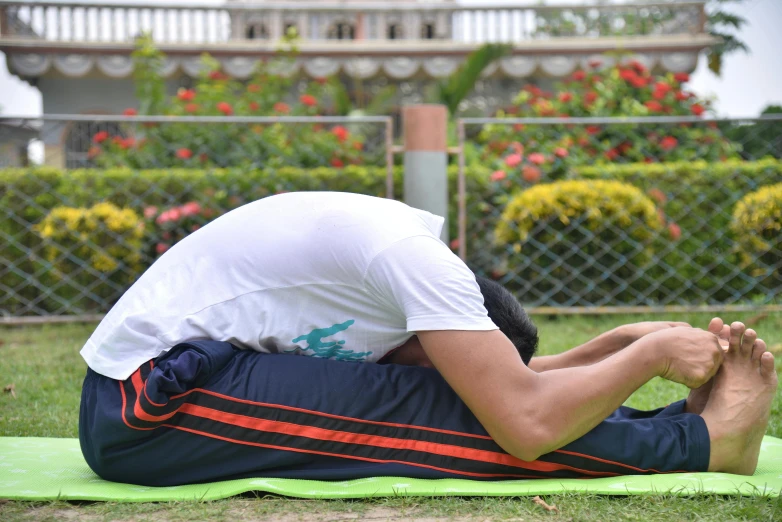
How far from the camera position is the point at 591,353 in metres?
2.22

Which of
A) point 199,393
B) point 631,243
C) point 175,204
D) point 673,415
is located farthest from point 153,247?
point 673,415

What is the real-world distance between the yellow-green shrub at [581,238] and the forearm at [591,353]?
8.21 ft

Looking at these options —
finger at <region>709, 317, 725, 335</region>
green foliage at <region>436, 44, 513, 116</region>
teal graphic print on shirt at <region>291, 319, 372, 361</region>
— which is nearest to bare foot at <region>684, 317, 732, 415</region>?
finger at <region>709, 317, 725, 335</region>

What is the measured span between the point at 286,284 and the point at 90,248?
11.1 feet

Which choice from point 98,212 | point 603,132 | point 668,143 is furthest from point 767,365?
point 603,132

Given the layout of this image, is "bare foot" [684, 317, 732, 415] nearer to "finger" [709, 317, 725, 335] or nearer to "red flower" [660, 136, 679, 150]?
"finger" [709, 317, 725, 335]

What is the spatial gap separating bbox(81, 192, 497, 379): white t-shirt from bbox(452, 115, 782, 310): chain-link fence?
2627 mm

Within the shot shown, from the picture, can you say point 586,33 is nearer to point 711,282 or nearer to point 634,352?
point 711,282

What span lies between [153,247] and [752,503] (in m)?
4.08

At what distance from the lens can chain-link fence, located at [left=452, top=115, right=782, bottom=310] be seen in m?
4.70

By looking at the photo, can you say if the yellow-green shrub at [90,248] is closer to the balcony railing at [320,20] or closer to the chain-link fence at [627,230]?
the chain-link fence at [627,230]

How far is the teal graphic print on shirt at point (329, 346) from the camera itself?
6.10 ft

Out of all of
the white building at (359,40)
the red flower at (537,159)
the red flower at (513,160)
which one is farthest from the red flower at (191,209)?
the white building at (359,40)

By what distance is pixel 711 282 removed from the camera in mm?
4945
